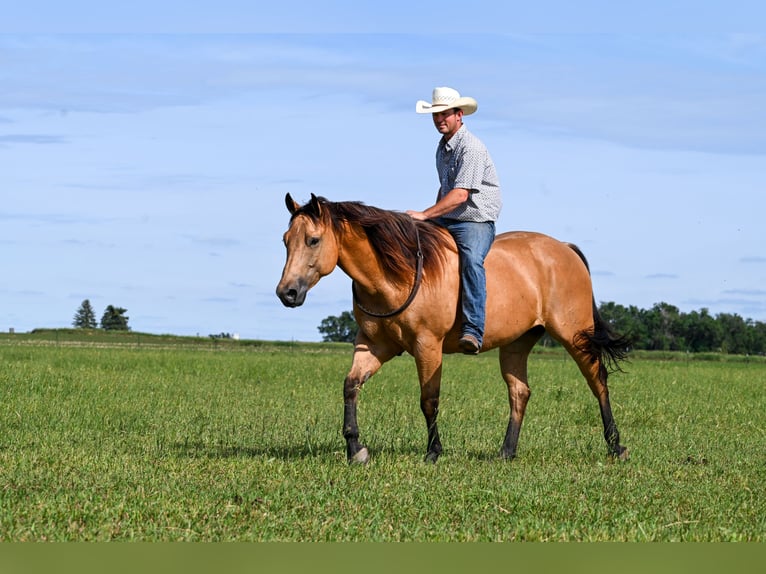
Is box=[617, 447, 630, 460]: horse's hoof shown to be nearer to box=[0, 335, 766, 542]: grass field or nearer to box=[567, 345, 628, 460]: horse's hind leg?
box=[567, 345, 628, 460]: horse's hind leg

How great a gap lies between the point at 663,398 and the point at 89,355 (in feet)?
53.0

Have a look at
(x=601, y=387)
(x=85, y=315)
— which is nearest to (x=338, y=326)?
(x=85, y=315)

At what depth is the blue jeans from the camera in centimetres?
962

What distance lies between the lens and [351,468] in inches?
354

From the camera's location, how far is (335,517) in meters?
6.70

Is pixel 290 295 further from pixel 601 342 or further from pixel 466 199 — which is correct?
pixel 601 342

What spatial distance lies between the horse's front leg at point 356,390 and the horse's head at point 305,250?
3.02ft

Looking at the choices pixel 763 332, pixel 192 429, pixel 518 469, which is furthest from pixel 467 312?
pixel 763 332

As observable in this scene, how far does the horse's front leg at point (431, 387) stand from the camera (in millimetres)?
9523

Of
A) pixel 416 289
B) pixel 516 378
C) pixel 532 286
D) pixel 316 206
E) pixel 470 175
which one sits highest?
pixel 470 175

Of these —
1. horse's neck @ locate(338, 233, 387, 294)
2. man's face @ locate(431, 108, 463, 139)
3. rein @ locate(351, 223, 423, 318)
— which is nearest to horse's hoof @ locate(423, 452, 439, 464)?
rein @ locate(351, 223, 423, 318)

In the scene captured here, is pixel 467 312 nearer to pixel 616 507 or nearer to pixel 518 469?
pixel 518 469

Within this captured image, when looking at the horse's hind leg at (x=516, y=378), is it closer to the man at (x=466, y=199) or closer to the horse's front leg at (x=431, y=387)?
the horse's front leg at (x=431, y=387)

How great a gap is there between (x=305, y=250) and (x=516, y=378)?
313 cm
